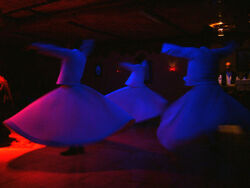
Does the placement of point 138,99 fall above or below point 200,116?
below

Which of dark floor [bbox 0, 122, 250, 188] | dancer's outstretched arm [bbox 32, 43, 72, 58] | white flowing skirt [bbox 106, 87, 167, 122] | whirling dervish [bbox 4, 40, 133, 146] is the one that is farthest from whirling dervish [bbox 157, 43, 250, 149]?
white flowing skirt [bbox 106, 87, 167, 122]

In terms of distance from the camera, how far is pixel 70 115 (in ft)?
11.1

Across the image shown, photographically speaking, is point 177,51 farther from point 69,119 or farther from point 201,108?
point 69,119

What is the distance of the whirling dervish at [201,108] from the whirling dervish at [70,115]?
74cm

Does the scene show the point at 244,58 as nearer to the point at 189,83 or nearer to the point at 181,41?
the point at 181,41

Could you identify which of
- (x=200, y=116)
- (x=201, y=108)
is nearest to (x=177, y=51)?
(x=201, y=108)

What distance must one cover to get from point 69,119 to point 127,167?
107cm

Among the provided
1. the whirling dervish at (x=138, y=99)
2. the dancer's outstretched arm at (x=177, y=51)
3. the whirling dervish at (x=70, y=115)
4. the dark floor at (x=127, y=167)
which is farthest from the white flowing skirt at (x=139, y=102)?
the dancer's outstretched arm at (x=177, y=51)

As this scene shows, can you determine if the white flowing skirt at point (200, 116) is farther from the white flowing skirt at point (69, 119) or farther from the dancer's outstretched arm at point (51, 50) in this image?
the dancer's outstretched arm at point (51, 50)

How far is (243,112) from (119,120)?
72.5 inches

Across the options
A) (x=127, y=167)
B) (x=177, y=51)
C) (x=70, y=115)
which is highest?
(x=177, y=51)

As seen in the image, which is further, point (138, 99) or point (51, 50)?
point (138, 99)

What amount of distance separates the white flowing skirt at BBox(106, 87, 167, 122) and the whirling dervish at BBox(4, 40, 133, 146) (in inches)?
90.7

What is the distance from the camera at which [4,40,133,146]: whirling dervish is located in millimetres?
3193
